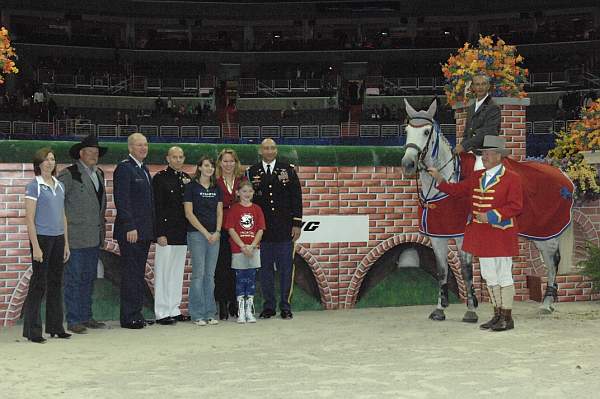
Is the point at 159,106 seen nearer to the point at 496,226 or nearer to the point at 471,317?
the point at 471,317

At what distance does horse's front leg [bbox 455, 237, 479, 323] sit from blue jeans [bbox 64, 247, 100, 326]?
387 cm

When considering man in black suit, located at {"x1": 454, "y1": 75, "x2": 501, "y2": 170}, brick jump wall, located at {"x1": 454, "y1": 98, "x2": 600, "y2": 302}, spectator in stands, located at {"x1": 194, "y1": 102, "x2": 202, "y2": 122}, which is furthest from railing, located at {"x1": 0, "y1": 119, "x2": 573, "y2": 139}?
man in black suit, located at {"x1": 454, "y1": 75, "x2": 501, "y2": 170}

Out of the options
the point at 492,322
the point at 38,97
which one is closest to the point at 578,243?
the point at 492,322

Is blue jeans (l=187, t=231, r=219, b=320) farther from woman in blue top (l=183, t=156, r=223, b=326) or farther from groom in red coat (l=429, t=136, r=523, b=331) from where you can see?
groom in red coat (l=429, t=136, r=523, b=331)

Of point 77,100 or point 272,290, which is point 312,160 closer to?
point 272,290

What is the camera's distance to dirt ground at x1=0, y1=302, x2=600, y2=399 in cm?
549

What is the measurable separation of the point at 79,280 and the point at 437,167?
387cm

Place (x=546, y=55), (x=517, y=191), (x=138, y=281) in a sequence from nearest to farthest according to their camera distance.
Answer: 1. (x=517, y=191)
2. (x=138, y=281)
3. (x=546, y=55)

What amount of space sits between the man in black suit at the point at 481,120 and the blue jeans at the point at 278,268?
217 cm

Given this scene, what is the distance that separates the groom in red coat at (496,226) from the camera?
26.1 feet

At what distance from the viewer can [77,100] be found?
3222cm

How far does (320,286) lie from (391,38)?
29223 mm

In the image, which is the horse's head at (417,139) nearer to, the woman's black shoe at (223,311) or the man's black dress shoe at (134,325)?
the woman's black shoe at (223,311)

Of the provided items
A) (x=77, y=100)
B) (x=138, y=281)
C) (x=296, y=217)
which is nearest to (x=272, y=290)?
(x=296, y=217)
